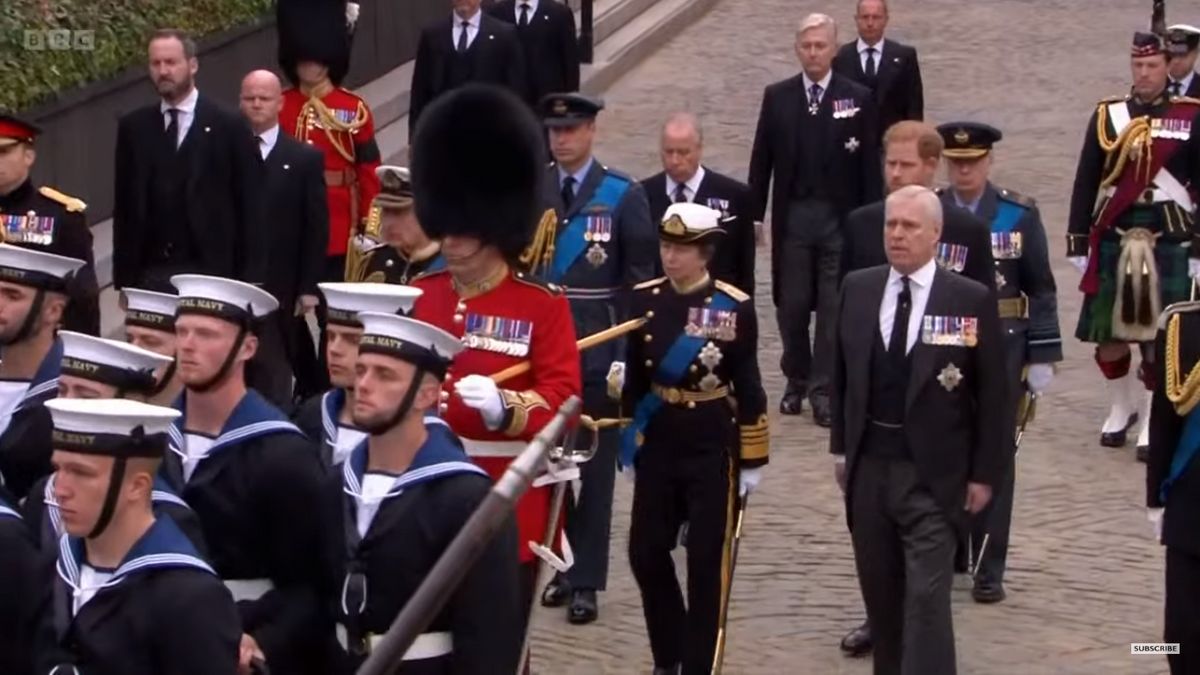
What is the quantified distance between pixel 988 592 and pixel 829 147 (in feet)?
11.8

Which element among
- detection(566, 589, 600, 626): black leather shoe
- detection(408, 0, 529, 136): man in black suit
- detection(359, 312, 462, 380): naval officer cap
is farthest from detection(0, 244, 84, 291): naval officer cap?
detection(408, 0, 529, 136): man in black suit

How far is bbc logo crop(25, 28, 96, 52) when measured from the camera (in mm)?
15383

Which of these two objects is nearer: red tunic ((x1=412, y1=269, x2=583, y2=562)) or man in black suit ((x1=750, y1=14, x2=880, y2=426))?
red tunic ((x1=412, y1=269, x2=583, y2=562))

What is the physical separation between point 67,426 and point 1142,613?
5948mm

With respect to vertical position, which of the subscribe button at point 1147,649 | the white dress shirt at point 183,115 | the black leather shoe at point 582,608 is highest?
the white dress shirt at point 183,115

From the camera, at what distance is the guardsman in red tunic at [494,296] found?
25.6 ft

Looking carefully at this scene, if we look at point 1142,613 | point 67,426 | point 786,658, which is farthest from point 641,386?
point 67,426

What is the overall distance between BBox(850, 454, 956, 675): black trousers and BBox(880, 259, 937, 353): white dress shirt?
1.46 feet

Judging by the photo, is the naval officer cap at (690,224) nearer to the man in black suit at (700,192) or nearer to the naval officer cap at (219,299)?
the man in black suit at (700,192)

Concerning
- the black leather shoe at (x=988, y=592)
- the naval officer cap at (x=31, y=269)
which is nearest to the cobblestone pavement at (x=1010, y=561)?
the black leather shoe at (x=988, y=592)

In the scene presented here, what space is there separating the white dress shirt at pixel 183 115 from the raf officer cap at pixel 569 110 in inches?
74.8

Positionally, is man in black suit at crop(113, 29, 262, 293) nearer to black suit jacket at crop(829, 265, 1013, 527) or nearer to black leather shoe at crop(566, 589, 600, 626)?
black leather shoe at crop(566, 589, 600, 626)

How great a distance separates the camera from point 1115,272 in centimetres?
1284

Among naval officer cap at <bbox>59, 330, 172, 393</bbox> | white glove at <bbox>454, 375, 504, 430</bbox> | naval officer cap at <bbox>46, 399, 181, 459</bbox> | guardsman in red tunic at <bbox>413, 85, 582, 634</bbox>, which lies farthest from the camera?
guardsman in red tunic at <bbox>413, 85, 582, 634</bbox>
